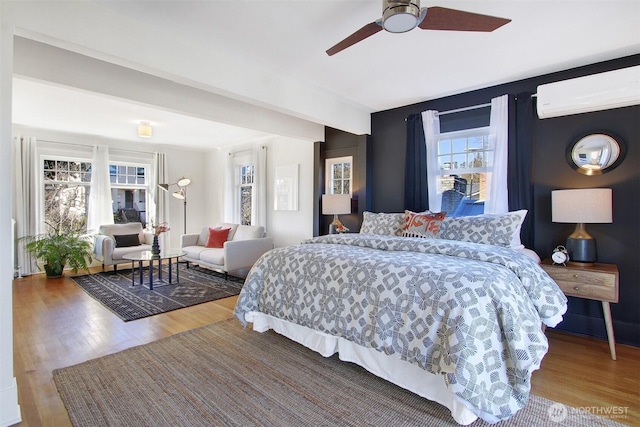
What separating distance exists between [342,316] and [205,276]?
3428 mm

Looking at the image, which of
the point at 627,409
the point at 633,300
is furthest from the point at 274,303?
the point at 633,300

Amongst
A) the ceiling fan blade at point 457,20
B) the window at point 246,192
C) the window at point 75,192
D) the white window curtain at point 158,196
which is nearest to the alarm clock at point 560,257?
the ceiling fan blade at point 457,20

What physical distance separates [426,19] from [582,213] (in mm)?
1967

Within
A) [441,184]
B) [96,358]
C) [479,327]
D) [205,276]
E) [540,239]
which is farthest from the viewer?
[205,276]

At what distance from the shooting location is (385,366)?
79.0 inches

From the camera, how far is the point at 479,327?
1.61 m

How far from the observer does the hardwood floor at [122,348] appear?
185 centimetres

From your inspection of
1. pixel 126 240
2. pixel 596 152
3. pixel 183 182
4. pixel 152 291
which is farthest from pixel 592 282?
pixel 126 240

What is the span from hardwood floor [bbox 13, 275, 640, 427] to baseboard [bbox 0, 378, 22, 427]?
0.05 m

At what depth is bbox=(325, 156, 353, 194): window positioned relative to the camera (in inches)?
189

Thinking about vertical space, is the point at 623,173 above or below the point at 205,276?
above

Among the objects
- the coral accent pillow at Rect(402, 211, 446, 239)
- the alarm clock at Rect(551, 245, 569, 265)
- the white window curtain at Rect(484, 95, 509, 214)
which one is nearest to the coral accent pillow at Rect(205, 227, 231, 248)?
the coral accent pillow at Rect(402, 211, 446, 239)

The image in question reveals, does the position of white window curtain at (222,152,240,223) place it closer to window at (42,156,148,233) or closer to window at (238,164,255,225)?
window at (238,164,255,225)

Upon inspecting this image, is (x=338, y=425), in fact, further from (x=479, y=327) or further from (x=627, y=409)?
(x=627, y=409)
